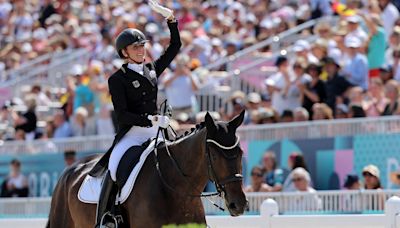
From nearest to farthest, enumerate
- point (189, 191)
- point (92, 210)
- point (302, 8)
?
point (189, 191)
point (92, 210)
point (302, 8)

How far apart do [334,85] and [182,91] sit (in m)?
3.38

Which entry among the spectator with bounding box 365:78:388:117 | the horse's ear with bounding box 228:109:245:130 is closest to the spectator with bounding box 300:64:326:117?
the spectator with bounding box 365:78:388:117

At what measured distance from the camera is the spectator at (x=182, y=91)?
19344mm

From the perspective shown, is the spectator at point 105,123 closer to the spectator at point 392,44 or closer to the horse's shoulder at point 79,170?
the spectator at point 392,44

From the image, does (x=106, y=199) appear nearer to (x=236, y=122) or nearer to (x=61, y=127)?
(x=236, y=122)

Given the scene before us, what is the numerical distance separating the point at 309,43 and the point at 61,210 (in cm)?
926

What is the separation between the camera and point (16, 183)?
20344 millimetres

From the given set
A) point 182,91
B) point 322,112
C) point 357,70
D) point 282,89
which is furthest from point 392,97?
point 182,91

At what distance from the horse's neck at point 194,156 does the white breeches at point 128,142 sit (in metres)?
0.60

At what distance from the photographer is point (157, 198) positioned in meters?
10.2

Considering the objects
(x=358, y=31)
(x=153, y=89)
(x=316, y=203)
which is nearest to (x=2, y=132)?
(x=358, y=31)

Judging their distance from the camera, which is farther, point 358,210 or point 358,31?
point 358,31

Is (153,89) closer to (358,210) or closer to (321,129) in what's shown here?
(358,210)

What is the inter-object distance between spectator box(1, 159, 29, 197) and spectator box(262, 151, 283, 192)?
560 cm
